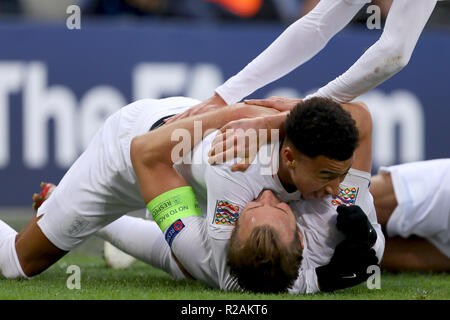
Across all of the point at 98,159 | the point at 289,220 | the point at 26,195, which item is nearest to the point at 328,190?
the point at 289,220

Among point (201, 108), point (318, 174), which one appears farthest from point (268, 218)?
point (201, 108)

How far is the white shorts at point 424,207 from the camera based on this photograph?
3.93 meters

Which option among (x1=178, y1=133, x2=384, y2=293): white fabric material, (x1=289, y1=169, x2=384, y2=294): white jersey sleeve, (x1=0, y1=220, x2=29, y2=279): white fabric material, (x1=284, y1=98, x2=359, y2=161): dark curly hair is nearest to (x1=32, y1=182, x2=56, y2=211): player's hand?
(x1=0, y1=220, x2=29, y2=279): white fabric material

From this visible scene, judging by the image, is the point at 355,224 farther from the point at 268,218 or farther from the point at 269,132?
the point at 269,132

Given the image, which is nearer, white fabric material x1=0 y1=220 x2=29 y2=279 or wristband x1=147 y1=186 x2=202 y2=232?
wristband x1=147 y1=186 x2=202 y2=232

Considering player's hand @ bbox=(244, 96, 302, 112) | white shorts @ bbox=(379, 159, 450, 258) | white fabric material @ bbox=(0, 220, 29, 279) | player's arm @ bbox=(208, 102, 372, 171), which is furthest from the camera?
white shorts @ bbox=(379, 159, 450, 258)

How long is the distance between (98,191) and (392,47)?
4.44ft

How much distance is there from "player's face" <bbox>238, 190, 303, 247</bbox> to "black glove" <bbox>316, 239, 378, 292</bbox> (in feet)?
0.53

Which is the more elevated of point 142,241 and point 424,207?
point 424,207

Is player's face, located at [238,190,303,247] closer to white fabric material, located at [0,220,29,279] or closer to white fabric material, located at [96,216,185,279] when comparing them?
white fabric material, located at [96,216,185,279]

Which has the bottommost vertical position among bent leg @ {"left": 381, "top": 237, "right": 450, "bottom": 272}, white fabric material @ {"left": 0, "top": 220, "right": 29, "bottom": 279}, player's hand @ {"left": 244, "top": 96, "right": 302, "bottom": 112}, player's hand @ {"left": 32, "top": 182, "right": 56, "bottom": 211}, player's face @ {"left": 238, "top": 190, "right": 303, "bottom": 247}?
bent leg @ {"left": 381, "top": 237, "right": 450, "bottom": 272}

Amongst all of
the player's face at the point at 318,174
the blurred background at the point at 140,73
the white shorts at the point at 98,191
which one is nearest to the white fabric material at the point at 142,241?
the white shorts at the point at 98,191

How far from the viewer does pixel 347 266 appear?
2934 mm

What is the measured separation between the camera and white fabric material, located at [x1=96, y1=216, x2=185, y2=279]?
361cm
